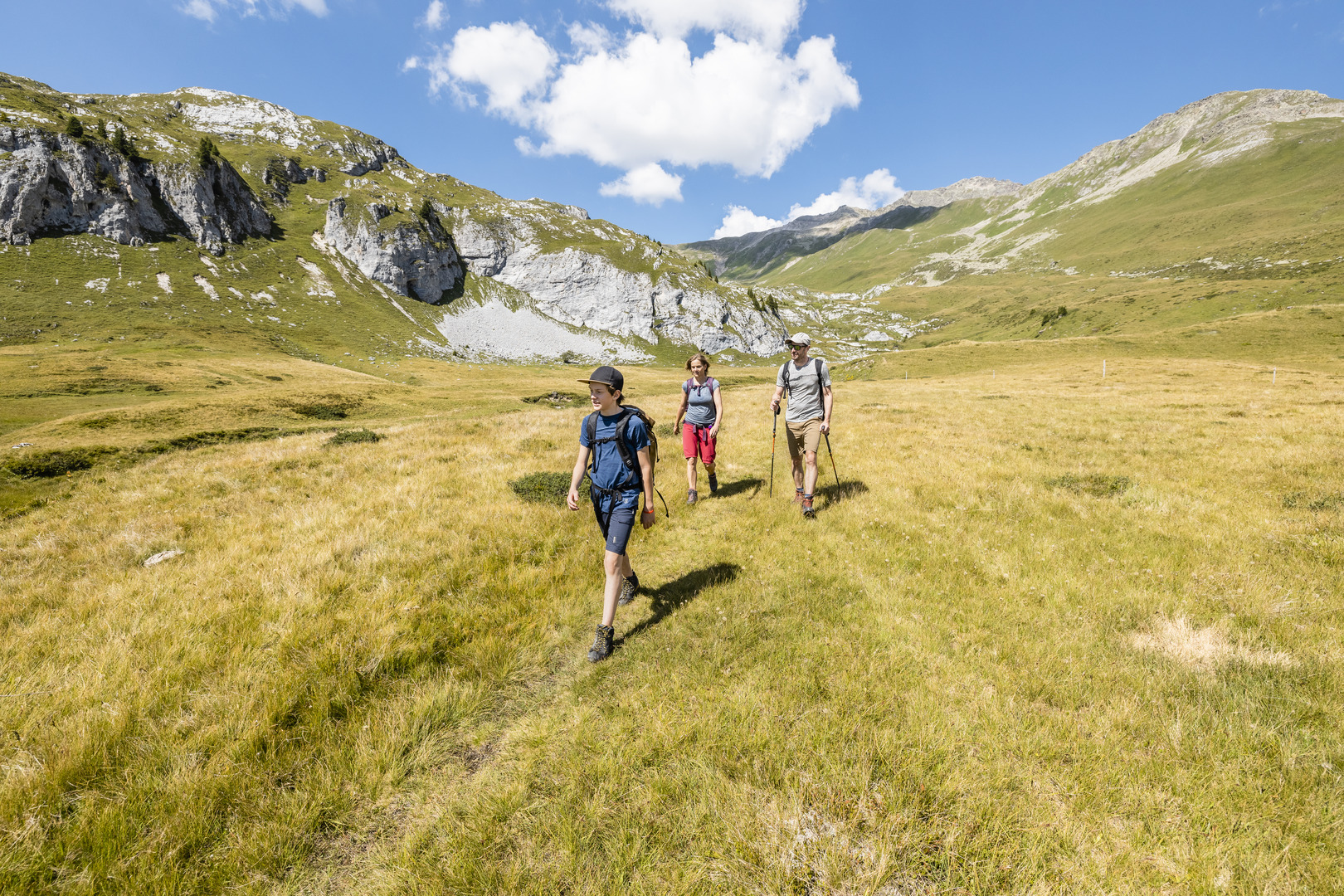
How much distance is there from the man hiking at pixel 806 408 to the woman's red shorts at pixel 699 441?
74.1 inches

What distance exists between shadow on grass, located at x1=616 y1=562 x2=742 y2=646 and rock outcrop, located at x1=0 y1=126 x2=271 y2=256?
519 ft

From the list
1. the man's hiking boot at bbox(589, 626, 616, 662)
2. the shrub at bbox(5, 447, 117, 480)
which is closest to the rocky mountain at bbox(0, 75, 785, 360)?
the shrub at bbox(5, 447, 117, 480)

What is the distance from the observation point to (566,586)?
23.5ft

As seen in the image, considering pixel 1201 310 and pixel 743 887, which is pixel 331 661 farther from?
pixel 1201 310

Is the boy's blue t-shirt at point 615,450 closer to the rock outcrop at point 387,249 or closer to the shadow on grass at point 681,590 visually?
the shadow on grass at point 681,590

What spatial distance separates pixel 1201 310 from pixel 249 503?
15191 cm

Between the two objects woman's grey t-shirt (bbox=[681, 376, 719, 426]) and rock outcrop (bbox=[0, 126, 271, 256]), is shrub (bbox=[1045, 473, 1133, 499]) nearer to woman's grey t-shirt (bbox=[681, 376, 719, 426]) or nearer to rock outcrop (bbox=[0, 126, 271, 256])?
woman's grey t-shirt (bbox=[681, 376, 719, 426])

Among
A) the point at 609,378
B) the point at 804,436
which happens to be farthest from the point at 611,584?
the point at 804,436

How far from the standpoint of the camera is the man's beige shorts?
32.1ft

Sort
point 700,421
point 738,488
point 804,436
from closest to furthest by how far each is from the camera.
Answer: point 804,436 → point 700,421 → point 738,488

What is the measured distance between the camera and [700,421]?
1138 cm

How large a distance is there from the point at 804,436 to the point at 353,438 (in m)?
17.3

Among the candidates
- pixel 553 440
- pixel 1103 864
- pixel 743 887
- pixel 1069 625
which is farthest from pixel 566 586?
pixel 553 440

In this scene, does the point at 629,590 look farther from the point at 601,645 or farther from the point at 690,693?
the point at 690,693
